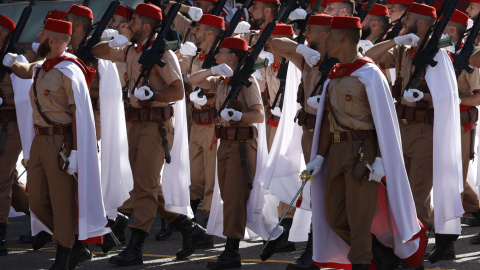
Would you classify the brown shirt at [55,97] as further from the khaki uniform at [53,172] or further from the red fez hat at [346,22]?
the red fez hat at [346,22]

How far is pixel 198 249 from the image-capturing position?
28.9 ft

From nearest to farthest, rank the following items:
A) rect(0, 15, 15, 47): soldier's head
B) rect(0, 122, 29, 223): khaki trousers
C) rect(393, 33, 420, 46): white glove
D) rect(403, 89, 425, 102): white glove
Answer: rect(393, 33, 420, 46): white glove → rect(403, 89, 425, 102): white glove → rect(0, 122, 29, 223): khaki trousers → rect(0, 15, 15, 47): soldier's head

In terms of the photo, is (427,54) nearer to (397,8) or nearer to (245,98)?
(245,98)

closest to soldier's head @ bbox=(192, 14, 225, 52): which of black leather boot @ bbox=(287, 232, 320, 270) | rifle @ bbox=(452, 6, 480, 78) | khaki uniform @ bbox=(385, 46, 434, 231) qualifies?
khaki uniform @ bbox=(385, 46, 434, 231)

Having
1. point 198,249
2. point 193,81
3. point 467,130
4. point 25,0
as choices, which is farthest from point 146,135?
point 25,0

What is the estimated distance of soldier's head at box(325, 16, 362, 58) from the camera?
6.62 metres

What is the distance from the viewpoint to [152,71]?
27.3 ft

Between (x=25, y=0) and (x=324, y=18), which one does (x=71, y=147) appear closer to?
(x=324, y=18)

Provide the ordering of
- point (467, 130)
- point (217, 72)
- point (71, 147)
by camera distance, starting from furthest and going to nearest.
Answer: point (467, 130) → point (217, 72) → point (71, 147)

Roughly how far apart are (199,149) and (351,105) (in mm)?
3832

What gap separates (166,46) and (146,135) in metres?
0.74

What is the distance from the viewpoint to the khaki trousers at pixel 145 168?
8.20 m

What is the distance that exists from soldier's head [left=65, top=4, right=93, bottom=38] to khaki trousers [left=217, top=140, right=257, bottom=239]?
166 centimetres

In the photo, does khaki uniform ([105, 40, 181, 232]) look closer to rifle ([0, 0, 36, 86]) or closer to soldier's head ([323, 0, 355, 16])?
rifle ([0, 0, 36, 86])
